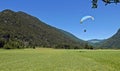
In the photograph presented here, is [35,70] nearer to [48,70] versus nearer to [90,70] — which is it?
[48,70]

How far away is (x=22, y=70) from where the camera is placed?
26672 millimetres

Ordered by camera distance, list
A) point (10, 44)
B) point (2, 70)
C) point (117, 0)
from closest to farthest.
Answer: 1. point (117, 0)
2. point (2, 70)
3. point (10, 44)

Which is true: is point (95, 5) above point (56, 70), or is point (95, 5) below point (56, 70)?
above

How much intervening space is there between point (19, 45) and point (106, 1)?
533 feet

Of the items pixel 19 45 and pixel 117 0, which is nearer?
pixel 117 0

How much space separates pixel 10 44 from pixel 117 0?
160 m

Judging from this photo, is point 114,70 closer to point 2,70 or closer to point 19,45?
point 2,70

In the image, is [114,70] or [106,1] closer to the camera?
[106,1]

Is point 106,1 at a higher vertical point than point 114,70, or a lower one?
higher

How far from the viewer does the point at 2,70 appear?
25969 millimetres

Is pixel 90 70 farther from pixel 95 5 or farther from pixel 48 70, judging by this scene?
pixel 95 5

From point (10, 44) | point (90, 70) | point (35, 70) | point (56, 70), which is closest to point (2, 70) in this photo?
point (35, 70)

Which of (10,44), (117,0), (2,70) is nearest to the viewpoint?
(117,0)

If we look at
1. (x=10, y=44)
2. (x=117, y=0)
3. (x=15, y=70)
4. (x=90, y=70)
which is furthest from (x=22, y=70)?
(x=10, y=44)
